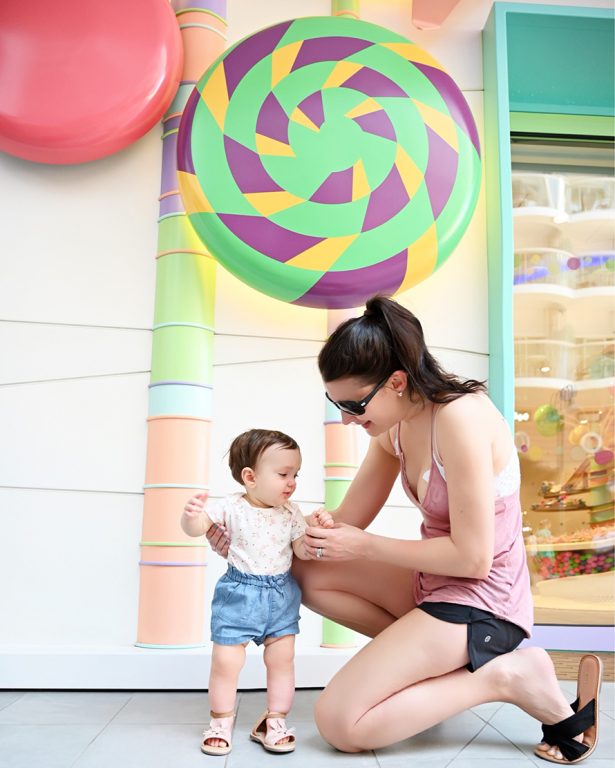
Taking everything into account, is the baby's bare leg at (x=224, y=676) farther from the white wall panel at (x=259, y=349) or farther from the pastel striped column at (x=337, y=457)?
the white wall panel at (x=259, y=349)

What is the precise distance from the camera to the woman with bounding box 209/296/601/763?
1415mm

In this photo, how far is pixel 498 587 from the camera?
4.88 feet

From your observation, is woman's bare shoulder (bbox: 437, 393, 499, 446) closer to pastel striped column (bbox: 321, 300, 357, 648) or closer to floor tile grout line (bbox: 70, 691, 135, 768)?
pastel striped column (bbox: 321, 300, 357, 648)

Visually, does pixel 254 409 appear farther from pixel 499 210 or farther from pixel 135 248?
pixel 499 210

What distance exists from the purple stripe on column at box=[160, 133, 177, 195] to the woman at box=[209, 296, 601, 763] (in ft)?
3.21

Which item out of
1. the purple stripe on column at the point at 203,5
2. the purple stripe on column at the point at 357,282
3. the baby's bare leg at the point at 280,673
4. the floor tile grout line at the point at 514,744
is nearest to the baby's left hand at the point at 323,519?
the baby's bare leg at the point at 280,673

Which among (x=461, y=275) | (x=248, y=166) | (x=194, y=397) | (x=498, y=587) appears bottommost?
(x=498, y=587)

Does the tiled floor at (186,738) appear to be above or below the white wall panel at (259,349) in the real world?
below

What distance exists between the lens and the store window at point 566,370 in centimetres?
247

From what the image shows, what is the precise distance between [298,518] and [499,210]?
1.19m

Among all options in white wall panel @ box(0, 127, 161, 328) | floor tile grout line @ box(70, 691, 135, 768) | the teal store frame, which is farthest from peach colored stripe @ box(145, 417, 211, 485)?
the teal store frame

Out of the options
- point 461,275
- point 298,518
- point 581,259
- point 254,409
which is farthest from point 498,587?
point 581,259

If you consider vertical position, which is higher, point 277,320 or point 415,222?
point 415,222

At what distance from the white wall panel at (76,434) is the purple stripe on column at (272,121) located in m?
0.74
